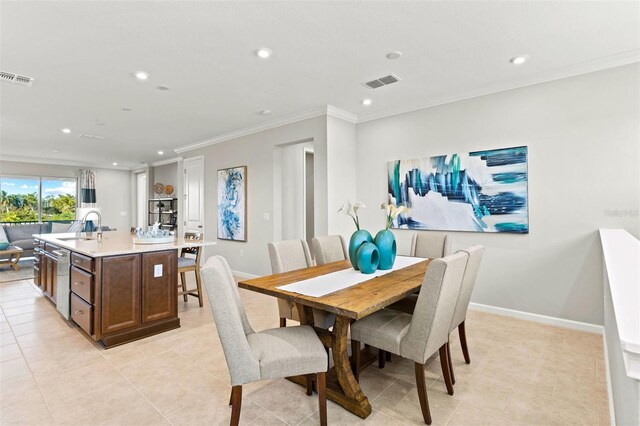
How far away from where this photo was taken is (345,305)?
1636mm

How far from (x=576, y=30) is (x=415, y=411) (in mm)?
3103

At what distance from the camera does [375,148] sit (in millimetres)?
4691

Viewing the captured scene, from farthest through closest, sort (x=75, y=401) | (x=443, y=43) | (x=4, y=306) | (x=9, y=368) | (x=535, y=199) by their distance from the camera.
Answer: (x=4, y=306) < (x=535, y=199) < (x=443, y=43) < (x=9, y=368) < (x=75, y=401)

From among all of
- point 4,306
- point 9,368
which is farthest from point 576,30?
point 4,306

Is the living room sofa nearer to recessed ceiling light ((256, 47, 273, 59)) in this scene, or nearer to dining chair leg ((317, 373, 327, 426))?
recessed ceiling light ((256, 47, 273, 59))

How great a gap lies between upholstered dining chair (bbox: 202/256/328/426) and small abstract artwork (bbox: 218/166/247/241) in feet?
12.9

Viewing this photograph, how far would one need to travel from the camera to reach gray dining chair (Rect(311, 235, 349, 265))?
124 inches

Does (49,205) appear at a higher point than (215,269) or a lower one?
higher

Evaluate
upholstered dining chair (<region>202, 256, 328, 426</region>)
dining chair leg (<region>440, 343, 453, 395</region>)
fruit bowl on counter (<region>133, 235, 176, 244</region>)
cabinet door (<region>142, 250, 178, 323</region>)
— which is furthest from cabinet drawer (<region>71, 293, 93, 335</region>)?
Answer: dining chair leg (<region>440, 343, 453, 395</region>)

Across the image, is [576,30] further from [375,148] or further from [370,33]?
[375,148]

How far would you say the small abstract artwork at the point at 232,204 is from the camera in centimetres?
562

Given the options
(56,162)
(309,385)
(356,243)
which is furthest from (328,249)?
(56,162)

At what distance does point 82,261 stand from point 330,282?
2492 mm

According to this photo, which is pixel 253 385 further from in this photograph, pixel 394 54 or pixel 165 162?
pixel 165 162
